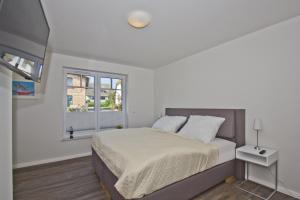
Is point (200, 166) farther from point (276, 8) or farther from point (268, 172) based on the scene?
point (276, 8)

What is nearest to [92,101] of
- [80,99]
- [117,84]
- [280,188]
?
[80,99]

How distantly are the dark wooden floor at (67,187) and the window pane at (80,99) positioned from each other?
1.36m

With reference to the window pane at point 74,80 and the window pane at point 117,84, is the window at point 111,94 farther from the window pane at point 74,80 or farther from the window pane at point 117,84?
the window pane at point 74,80

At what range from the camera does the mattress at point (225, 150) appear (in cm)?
216

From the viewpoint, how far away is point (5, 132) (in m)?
1.23

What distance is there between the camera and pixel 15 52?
37.8 inches

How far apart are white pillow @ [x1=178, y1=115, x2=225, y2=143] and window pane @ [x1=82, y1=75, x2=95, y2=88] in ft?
8.54

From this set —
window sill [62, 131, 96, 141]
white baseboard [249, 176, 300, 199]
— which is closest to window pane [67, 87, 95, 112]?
window sill [62, 131, 96, 141]

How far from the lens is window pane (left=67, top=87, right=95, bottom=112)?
3.54 m

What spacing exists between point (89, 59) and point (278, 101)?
3883 millimetres

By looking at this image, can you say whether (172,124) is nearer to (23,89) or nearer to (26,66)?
(26,66)

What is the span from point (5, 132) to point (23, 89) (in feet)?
7.16

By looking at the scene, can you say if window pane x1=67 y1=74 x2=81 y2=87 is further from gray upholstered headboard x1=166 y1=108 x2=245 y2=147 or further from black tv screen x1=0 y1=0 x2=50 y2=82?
gray upholstered headboard x1=166 y1=108 x2=245 y2=147

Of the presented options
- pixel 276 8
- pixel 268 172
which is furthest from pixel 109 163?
pixel 276 8
